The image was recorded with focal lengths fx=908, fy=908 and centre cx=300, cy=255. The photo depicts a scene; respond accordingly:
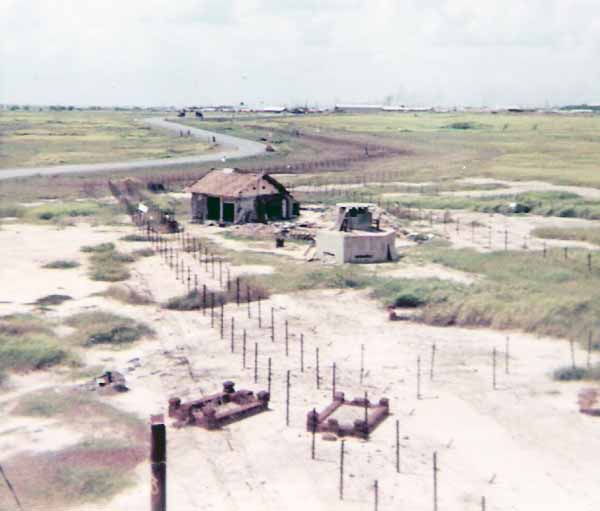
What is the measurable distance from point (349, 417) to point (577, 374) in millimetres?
6831

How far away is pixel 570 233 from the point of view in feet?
154

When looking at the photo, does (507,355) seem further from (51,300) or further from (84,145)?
(84,145)

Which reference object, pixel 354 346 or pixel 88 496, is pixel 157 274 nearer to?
pixel 354 346

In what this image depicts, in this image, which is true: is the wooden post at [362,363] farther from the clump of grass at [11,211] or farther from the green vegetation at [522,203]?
the clump of grass at [11,211]

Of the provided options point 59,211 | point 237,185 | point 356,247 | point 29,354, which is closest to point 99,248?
point 237,185

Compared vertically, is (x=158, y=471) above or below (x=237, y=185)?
below

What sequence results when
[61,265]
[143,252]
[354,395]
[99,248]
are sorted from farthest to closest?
[99,248], [143,252], [61,265], [354,395]

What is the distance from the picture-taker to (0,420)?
66.5ft

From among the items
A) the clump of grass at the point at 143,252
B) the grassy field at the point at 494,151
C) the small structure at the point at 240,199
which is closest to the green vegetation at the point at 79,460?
the clump of grass at the point at 143,252

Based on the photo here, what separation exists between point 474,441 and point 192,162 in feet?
237

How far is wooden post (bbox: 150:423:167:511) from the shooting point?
15.1 meters

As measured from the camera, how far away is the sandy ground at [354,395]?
16.8 metres

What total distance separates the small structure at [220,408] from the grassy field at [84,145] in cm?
6963

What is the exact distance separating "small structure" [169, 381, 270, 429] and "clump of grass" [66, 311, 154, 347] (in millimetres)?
6374
